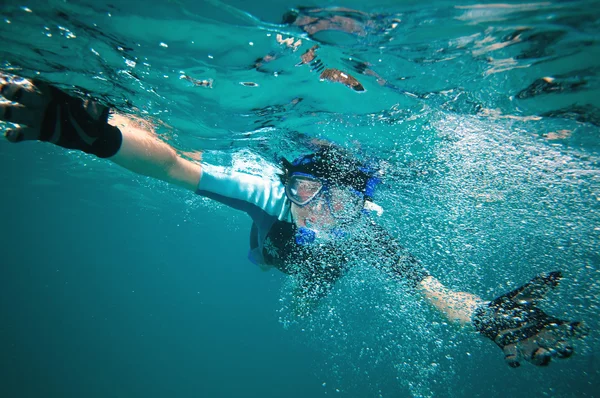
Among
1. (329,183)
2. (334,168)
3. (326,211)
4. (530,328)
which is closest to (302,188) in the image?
(326,211)

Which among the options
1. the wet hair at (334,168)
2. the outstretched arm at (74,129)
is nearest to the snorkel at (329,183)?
the wet hair at (334,168)

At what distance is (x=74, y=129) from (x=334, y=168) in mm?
6191

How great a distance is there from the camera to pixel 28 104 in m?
2.77

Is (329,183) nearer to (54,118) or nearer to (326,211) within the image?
(326,211)

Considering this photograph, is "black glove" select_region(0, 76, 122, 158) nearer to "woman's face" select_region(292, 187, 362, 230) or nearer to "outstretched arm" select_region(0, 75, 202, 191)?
"outstretched arm" select_region(0, 75, 202, 191)

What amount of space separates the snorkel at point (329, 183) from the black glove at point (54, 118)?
3.49 m

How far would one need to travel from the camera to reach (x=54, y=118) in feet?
9.69

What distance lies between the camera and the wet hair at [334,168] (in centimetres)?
760

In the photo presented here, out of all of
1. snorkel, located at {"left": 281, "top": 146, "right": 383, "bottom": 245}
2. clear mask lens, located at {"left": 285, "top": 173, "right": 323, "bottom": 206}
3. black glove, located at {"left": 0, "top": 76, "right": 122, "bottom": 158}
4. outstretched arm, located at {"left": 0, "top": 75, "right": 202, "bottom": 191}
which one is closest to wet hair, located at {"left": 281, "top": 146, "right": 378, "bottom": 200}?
snorkel, located at {"left": 281, "top": 146, "right": 383, "bottom": 245}

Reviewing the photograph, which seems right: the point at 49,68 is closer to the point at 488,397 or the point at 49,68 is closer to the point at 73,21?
the point at 73,21

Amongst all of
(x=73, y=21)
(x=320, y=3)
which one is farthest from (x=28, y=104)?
(x=320, y=3)

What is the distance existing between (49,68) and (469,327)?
1007 cm

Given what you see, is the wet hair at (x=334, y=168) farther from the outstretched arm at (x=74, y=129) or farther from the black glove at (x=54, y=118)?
the black glove at (x=54, y=118)

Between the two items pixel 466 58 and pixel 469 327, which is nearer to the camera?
pixel 466 58
